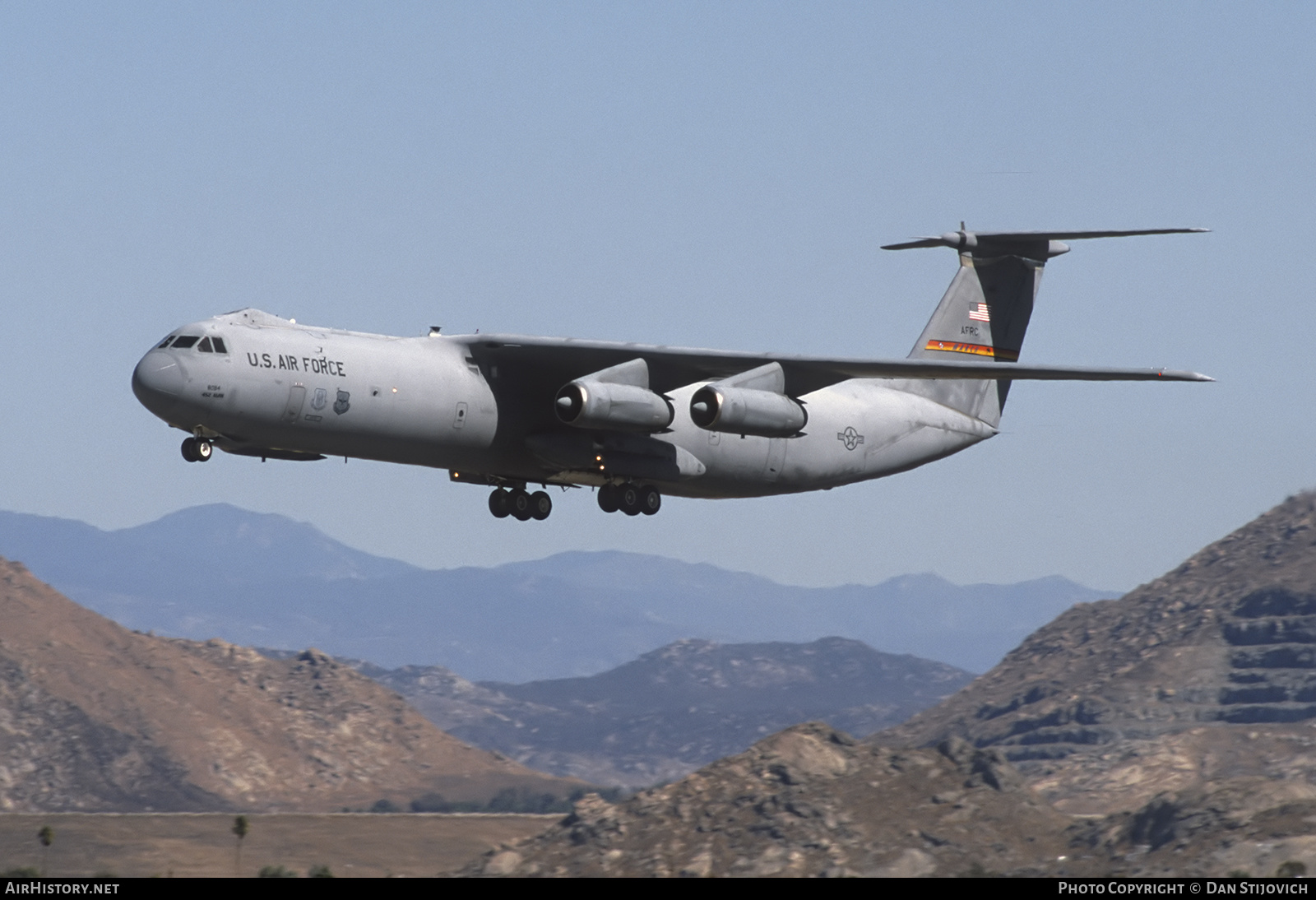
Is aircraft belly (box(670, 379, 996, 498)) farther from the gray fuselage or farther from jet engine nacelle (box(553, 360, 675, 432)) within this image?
jet engine nacelle (box(553, 360, 675, 432))

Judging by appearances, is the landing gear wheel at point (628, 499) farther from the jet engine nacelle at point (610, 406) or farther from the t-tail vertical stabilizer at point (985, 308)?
the t-tail vertical stabilizer at point (985, 308)

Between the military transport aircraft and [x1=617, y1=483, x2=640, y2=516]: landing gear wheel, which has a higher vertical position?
the military transport aircraft

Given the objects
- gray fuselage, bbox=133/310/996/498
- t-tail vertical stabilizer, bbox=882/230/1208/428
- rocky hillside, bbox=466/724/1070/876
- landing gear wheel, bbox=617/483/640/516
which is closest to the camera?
gray fuselage, bbox=133/310/996/498

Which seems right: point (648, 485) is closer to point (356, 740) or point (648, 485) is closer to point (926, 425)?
point (926, 425)

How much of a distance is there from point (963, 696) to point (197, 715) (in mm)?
46228

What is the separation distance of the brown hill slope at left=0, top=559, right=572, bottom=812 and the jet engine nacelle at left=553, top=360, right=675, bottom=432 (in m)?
59.1

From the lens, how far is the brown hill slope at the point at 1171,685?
8869 cm

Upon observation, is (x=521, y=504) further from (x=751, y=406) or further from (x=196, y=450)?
(x=196, y=450)

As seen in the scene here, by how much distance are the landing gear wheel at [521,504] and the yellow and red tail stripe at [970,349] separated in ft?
33.1

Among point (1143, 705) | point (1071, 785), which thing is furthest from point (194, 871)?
point (1143, 705)

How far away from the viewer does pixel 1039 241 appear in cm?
3884

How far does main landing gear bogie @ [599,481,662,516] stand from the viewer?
108 ft

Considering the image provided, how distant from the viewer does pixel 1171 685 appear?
339ft

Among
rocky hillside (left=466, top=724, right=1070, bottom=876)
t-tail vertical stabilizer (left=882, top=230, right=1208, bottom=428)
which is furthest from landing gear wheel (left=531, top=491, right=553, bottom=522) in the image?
rocky hillside (left=466, top=724, right=1070, bottom=876)
